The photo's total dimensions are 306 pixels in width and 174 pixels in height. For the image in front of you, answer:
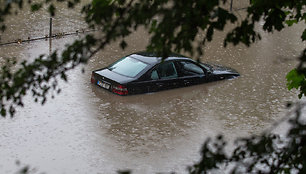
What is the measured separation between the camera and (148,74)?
15.3 metres

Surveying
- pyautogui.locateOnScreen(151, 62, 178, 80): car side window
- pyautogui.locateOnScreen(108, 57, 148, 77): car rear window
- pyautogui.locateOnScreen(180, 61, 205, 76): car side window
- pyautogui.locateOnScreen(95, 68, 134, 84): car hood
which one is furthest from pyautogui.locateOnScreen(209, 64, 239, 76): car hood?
pyautogui.locateOnScreen(95, 68, 134, 84): car hood

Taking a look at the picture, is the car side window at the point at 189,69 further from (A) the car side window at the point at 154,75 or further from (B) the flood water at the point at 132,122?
(A) the car side window at the point at 154,75

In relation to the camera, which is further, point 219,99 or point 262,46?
point 262,46

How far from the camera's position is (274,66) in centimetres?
1912

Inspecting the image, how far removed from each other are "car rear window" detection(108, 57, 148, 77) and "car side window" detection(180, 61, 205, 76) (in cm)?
126

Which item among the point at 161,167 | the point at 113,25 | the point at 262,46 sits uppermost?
the point at 113,25

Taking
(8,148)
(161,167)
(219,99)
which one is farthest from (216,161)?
(219,99)

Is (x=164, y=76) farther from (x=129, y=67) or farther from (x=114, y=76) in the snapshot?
(x=114, y=76)

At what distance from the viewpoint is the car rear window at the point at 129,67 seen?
15.3m

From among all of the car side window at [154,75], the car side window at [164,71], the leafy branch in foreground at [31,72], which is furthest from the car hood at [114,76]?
the leafy branch in foreground at [31,72]

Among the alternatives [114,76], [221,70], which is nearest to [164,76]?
[114,76]

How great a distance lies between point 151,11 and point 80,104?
340 inches

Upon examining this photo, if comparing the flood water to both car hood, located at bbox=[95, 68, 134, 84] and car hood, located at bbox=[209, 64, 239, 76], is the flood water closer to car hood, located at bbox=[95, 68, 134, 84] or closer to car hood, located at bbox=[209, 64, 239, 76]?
car hood, located at bbox=[209, 64, 239, 76]

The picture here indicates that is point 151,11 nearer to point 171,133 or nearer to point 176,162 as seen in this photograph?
point 176,162
